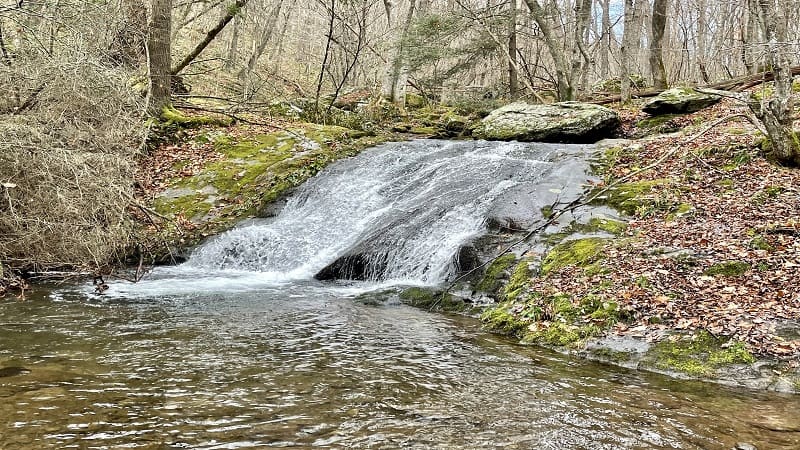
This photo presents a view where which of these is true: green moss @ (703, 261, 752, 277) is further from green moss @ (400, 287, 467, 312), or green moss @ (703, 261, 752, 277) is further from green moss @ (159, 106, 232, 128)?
green moss @ (159, 106, 232, 128)

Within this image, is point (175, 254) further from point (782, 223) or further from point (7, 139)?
point (782, 223)

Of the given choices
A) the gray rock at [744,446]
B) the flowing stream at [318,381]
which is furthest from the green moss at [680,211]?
the gray rock at [744,446]

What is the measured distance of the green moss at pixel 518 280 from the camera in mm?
7285

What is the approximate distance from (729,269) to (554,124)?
8.90 m

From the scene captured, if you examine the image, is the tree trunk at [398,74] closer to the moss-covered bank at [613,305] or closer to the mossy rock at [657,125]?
the mossy rock at [657,125]

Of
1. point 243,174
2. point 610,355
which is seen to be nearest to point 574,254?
point 610,355

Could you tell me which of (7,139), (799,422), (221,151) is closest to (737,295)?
(799,422)

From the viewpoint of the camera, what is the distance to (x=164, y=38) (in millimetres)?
14758

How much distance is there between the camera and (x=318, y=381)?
4512 millimetres

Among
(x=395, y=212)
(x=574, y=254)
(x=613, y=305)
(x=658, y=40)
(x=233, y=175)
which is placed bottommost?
(x=613, y=305)

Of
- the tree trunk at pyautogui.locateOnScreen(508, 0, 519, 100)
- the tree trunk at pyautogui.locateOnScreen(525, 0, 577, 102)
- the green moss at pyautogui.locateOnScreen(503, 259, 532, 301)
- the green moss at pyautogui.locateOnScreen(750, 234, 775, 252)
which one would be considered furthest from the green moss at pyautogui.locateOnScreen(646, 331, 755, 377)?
the tree trunk at pyautogui.locateOnScreen(508, 0, 519, 100)

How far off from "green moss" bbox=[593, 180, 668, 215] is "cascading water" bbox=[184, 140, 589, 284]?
0.95 meters

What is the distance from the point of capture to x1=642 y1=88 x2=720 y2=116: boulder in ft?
48.8

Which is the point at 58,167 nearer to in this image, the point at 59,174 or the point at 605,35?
the point at 59,174
